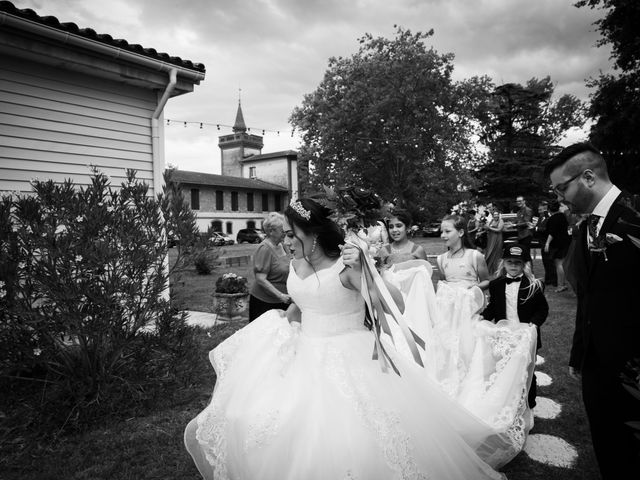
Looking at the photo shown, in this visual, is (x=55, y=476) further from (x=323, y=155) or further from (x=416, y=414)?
(x=323, y=155)

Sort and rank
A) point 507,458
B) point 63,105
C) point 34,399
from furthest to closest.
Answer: point 63,105 → point 34,399 → point 507,458

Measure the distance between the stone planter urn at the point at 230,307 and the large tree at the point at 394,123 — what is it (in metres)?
27.5

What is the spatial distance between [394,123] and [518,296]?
32700mm

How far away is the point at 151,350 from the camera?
4.71 meters

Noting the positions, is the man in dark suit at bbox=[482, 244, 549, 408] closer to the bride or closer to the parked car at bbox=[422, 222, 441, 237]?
A: the bride

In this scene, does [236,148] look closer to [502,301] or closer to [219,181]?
[219,181]

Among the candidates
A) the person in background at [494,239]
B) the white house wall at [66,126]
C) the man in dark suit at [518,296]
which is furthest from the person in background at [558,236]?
the white house wall at [66,126]

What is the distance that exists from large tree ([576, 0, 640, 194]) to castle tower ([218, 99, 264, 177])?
194 feet

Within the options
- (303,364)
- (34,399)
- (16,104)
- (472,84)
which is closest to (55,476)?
(34,399)

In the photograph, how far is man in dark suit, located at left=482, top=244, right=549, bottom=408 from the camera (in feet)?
13.6

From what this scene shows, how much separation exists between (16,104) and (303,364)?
22.3ft

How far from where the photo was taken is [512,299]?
4.29 m

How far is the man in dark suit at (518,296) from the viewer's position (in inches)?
163

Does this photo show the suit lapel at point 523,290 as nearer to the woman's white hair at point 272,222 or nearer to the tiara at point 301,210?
the tiara at point 301,210
